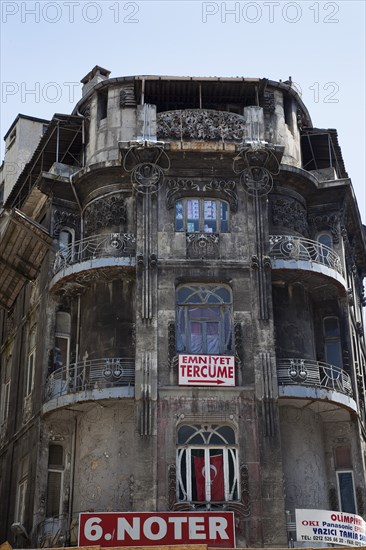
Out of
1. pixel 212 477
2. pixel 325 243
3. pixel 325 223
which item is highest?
pixel 325 223

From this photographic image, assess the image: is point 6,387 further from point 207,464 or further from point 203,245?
point 207,464

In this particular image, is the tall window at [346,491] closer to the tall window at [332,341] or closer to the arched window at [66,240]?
the tall window at [332,341]

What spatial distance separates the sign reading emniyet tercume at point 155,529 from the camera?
86.5 ft

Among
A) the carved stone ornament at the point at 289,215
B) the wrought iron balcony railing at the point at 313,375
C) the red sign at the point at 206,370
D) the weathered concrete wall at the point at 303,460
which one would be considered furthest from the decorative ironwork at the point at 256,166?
the weathered concrete wall at the point at 303,460

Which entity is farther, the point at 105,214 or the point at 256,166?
the point at 105,214

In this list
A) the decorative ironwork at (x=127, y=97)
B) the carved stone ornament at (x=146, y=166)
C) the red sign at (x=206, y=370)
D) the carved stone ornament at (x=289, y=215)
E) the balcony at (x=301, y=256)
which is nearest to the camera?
the red sign at (x=206, y=370)

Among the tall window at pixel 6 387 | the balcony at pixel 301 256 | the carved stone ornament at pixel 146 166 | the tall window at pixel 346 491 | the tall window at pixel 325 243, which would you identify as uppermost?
the carved stone ornament at pixel 146 166

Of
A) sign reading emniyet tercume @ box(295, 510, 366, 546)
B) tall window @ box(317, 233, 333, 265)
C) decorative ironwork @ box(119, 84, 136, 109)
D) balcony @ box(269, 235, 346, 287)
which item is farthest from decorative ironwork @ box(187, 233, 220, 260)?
sign reading emniyet tercume @ box(295, 510, 366, 546)

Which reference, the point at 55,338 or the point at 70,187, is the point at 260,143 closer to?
the point at 70,187

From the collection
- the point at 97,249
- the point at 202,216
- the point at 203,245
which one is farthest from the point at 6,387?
the point at 202,216

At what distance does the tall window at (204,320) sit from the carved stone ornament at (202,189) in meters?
3.73

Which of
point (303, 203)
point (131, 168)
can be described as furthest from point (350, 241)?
point (131, 168)

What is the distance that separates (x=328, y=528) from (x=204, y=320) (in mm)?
8424

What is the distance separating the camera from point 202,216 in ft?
108
